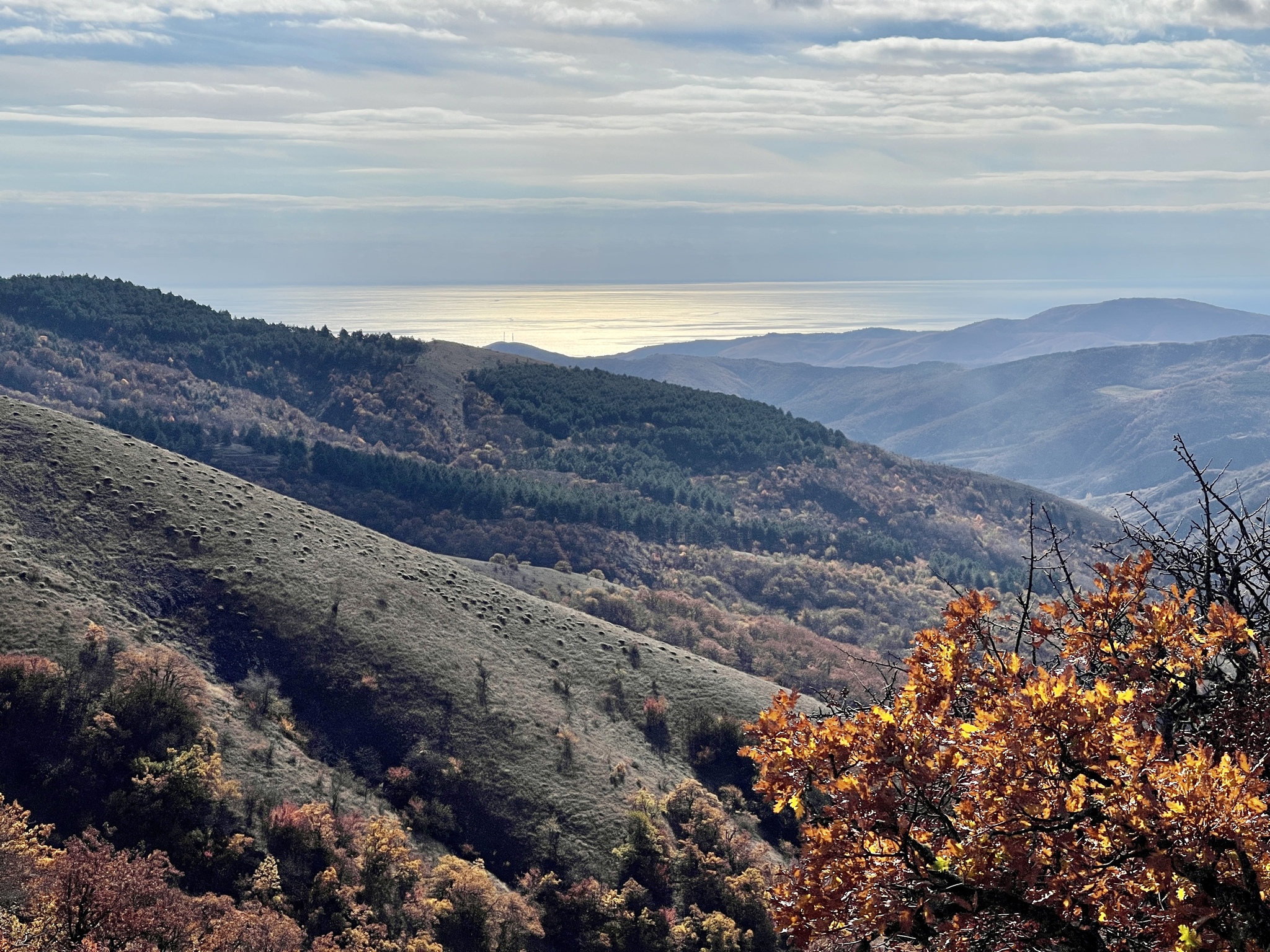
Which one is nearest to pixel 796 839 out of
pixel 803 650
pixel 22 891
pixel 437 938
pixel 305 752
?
pixel 437 938

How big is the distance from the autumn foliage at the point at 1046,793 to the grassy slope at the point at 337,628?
5719cm

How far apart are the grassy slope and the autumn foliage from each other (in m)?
57.2

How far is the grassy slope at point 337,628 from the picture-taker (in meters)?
67.9

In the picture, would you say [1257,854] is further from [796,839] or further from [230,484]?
[230,484]

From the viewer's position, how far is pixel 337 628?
79.1 meters

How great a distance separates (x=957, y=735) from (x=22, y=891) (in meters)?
44.0

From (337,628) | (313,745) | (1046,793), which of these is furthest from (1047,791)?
(337,628)

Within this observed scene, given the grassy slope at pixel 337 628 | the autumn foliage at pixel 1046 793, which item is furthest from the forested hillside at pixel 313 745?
the autumn foliage at pixel 1046 793

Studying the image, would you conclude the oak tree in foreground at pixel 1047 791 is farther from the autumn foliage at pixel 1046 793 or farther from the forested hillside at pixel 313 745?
A: the forested hillside at pixel 313 745

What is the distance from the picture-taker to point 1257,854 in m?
8.66

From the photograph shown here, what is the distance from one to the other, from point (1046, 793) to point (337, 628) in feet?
247

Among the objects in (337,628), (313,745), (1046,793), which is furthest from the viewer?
(337,628)

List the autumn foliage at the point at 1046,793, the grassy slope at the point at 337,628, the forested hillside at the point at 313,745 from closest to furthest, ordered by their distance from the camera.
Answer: the autumn foliage at the point at 1046,793 → the forested hillside at the point at 313,745 → the grassy slope at the point at 337,628

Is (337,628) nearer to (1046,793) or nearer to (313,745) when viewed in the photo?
(313,745)
